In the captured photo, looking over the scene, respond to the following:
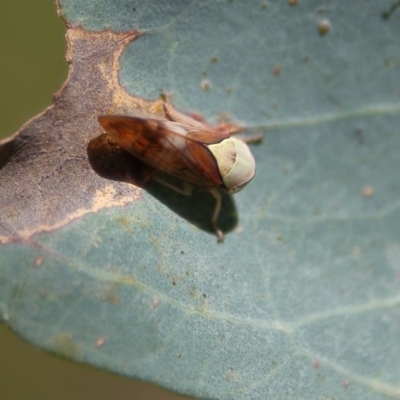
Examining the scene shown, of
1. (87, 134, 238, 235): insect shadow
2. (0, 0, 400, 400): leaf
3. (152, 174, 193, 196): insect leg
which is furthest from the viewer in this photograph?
(152, 174, 193, 196): insect leg

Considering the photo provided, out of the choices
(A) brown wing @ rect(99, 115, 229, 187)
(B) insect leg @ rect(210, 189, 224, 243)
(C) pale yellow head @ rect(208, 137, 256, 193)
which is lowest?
(B) insect leg @ rect(210, 189, 224, 243)

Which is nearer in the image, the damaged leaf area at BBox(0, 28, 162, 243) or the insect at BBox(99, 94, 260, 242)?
the damaged leaf area at BBox(0, 28, 162, 243)

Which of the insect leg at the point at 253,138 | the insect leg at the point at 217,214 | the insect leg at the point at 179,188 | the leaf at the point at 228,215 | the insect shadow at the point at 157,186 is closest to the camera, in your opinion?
the leaf at the point at 228,215

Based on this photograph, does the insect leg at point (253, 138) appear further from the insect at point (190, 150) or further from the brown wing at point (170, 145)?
the brown wing at point (170, 145)

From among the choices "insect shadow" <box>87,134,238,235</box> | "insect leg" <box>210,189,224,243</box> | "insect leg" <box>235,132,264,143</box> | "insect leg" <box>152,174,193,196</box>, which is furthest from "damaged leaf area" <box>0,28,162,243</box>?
"insect leg" <box>235,132,264,143</box>

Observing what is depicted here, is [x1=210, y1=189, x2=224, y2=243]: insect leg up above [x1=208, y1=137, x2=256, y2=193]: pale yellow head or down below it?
below

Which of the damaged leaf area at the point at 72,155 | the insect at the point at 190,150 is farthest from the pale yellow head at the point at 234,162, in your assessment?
the damaged leaf area at the point at 72,155

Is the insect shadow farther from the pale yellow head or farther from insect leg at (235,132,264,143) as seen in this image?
insect leg at (235,132,264,143)
